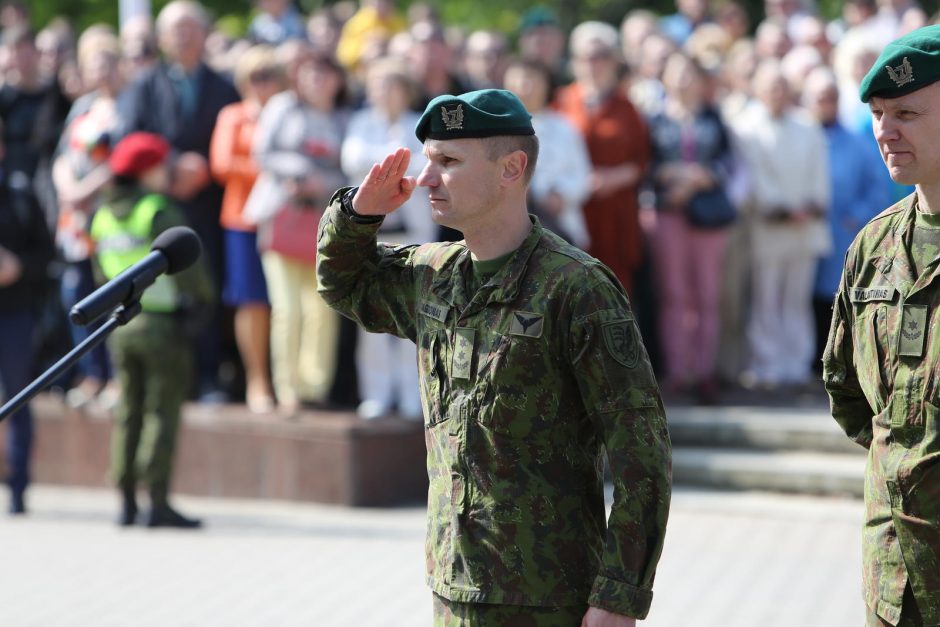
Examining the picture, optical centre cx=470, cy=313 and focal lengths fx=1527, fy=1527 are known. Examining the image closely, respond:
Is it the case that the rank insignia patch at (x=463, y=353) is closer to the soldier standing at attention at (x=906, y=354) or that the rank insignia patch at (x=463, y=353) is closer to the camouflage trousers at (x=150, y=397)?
the soldier standing at attention at (x=906, y=354)

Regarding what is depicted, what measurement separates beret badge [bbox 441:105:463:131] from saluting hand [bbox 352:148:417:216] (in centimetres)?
17

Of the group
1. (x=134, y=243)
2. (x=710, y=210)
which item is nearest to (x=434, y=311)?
(x=134, y=243)

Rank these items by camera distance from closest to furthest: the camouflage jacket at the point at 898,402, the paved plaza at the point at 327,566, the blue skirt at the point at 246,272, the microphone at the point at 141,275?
the camouflage jacket at the point at 898,402, the microphone at the point at 141,275, the paved plaza at the point at 327,566, the blue skirt at the point at 246,272

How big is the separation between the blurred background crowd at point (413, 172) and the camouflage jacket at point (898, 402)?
19.9ft

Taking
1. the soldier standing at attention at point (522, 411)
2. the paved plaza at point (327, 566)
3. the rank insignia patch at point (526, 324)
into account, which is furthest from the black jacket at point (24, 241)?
the rank insignia patch at point (526, 324)

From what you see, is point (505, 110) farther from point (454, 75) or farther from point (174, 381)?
point (454, 75)

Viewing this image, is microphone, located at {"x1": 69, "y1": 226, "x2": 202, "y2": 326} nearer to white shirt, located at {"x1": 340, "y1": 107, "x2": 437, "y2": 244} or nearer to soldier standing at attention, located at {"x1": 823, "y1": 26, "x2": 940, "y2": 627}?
soldier standing at attention, located at {"x1": 823, "y1": 26, "x2": 940, "y2": 627}

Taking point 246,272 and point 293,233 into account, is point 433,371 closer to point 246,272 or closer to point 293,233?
point 293,233

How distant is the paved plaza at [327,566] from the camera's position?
23.1 feet

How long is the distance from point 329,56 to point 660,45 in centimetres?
286

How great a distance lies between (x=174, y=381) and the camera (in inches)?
346

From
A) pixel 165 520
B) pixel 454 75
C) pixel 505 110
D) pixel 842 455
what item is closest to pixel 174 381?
pixel 165 520

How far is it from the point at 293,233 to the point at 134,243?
1319 mm

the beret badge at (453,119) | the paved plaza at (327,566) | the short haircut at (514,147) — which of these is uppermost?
the beret badge at (453,119)
